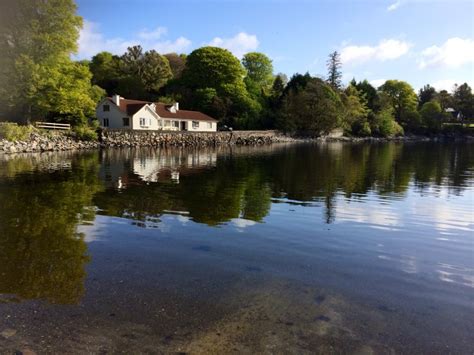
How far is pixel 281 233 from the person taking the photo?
37.6 feet

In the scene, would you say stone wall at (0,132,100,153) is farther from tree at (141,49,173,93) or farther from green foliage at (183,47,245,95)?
tree at (141,49,173,93)

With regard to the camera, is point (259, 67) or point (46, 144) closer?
point (46, 144)

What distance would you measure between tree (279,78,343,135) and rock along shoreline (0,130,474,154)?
3.75 m

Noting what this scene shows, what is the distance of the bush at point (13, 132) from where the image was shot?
134ft

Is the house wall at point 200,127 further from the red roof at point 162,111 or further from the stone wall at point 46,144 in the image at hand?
the stone wall at point 46,144

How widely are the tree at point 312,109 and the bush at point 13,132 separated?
194 ft

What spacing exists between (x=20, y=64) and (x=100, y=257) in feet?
135

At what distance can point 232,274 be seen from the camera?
311 inches

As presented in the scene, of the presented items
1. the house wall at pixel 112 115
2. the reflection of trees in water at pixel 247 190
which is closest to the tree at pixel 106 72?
the house wall at pixel 112 115

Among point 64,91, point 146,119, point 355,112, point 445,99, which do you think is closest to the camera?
point 64,91

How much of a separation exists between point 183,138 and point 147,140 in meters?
7.48

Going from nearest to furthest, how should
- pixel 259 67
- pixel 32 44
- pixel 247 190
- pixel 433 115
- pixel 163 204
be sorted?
pixel 163 204
pixel 247 190
pixel 32 44
pixel 259 67
pixel 433 115

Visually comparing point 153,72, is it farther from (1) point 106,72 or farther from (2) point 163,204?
(2) point 163,204

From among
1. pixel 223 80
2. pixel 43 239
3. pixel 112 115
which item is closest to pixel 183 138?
pixel 112 115
